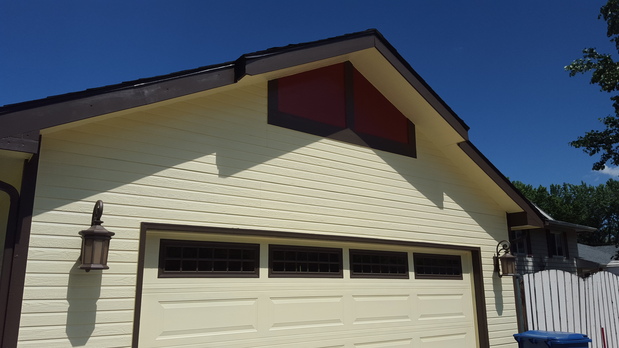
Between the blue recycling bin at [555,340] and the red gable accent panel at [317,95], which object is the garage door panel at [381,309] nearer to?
the blue recycling bin at [555,340]

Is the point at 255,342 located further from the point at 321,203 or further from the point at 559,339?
the point at 559,339

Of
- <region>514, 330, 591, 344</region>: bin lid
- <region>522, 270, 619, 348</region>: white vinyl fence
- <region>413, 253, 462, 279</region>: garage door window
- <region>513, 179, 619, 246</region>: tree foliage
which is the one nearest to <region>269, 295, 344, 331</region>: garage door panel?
<region>413, 253, 462, 279</region>: garage door window

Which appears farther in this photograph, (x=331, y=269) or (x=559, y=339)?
(x=331, y=269)

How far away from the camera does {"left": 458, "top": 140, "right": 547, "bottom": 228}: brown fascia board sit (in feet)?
26.7

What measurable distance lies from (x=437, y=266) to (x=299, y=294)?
116 inches

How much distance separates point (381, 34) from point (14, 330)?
594 cm

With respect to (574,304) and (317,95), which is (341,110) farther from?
(574,304)

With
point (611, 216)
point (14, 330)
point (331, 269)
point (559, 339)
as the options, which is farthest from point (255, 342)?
point (611, 216)

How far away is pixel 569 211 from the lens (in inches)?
1678

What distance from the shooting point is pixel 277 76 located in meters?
6.45

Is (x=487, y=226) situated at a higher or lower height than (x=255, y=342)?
higher

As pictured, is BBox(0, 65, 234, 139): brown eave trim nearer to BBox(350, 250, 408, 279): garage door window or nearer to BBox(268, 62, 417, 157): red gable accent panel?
BBox(268, 62, 417, 157): red gable accent panel

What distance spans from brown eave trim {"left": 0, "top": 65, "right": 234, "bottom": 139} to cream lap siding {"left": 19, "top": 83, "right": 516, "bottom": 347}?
40 centimetres

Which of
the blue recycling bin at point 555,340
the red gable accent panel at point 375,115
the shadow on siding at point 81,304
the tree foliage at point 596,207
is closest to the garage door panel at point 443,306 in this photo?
the blue recycling bin at point 555,340
